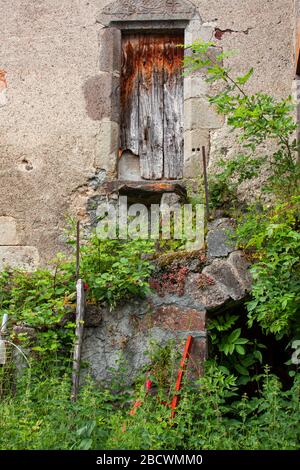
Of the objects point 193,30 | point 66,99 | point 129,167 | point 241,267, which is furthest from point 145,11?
point 241,267

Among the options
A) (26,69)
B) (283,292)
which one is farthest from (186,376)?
(26,69)

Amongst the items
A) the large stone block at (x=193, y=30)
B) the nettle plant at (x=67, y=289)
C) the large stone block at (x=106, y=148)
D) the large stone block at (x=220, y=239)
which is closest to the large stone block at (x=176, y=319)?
the nettle plant at (x=67, y=289)

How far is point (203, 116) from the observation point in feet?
25.4

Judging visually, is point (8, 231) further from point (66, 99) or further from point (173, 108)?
point (173, 108)

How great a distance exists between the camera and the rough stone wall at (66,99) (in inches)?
301

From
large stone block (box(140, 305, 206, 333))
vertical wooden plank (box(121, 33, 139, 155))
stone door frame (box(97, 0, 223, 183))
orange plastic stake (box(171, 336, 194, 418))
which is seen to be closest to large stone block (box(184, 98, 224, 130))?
stone door frame (box(97, 0, 223, 183))

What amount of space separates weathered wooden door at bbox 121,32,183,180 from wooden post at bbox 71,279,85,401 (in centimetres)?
223

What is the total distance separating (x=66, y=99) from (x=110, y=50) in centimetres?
70

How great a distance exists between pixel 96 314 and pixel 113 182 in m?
1.96

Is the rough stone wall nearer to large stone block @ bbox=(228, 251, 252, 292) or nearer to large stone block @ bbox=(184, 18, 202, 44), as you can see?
large stone block @ bbox=(184, 18, 202, 44)

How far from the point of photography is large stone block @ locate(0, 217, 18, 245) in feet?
24.8

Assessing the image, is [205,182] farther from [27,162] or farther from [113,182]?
[27,162]

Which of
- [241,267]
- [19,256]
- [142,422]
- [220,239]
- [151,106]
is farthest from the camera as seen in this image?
[151,106]

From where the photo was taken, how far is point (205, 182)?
684 centimetres
